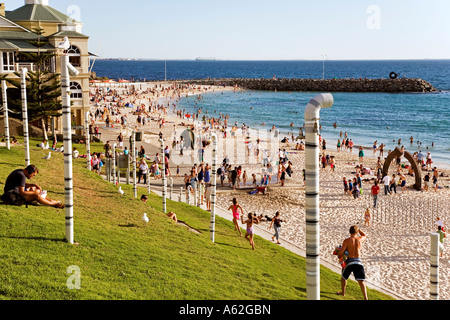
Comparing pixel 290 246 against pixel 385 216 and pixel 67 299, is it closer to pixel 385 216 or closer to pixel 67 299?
pixel 385 216

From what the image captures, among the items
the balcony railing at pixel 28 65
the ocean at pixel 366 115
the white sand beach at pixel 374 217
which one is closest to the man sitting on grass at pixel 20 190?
the white sand beach at pixel 374 217

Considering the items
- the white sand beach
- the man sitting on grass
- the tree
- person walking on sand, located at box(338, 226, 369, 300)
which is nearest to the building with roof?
the tree

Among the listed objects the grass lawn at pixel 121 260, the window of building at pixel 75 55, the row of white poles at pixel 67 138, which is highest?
the window of building at pixel 75 55

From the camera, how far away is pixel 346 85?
133 metres

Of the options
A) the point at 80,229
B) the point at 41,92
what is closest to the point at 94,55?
the point at 41,92

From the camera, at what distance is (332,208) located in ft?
83.6

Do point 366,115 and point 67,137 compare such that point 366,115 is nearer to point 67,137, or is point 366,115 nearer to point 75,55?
point 75,55

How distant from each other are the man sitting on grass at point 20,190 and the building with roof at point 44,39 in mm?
23597

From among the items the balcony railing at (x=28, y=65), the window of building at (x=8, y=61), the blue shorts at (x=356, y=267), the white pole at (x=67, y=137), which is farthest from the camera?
the balcony railing at (x=28, y=65)

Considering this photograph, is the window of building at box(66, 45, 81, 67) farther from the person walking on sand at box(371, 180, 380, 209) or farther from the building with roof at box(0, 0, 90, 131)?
the person walking on sand at box(371, 180, 380, 209)

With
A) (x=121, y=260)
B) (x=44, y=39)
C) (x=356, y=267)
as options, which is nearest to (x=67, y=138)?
(x=121, y=260)

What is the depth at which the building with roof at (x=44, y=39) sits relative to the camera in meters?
32.1

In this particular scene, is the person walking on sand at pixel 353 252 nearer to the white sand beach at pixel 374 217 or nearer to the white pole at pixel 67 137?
the white sand beach at pixel 374 217

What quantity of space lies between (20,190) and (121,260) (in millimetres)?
3218
